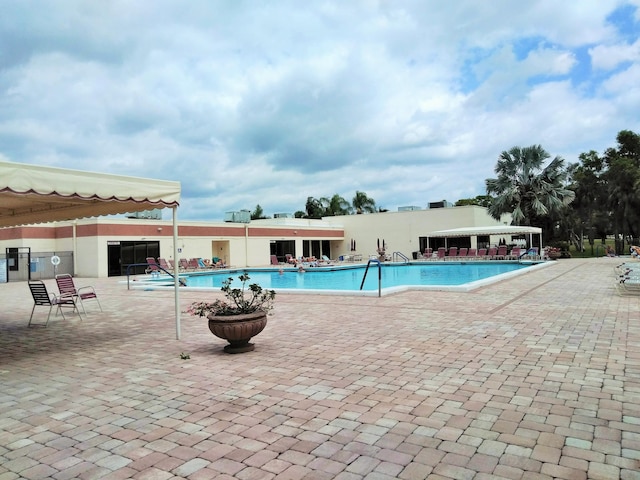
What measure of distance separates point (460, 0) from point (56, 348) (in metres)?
9.49

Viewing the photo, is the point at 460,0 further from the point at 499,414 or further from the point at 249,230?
the point at 249,230

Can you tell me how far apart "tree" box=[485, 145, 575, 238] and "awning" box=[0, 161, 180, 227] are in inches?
1137

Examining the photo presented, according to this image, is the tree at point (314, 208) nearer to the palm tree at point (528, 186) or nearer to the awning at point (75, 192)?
the palm tree at point (528, 186)

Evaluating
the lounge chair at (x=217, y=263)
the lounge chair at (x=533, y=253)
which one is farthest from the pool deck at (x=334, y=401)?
the lounge chair at (x=217, y=263)

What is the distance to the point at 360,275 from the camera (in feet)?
81.8

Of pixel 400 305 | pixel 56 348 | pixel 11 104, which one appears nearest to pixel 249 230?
pixel 11 104

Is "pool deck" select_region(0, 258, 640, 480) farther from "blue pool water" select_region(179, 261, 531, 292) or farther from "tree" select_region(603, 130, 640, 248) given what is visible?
"tree" select_region(603, 130, 640, 248)

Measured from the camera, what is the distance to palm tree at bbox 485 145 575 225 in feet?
102

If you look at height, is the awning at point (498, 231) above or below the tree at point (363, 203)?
below

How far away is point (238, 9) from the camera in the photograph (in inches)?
378

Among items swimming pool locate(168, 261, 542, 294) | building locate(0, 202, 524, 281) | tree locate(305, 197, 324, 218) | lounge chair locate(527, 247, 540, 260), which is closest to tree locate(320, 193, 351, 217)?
tree locate(305, 197, 324, 218)

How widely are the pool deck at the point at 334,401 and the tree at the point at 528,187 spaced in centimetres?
2482

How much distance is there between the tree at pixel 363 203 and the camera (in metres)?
49.5

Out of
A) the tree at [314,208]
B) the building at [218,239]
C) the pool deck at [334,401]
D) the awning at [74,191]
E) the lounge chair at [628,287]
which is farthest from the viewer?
the tree at [314,208]
